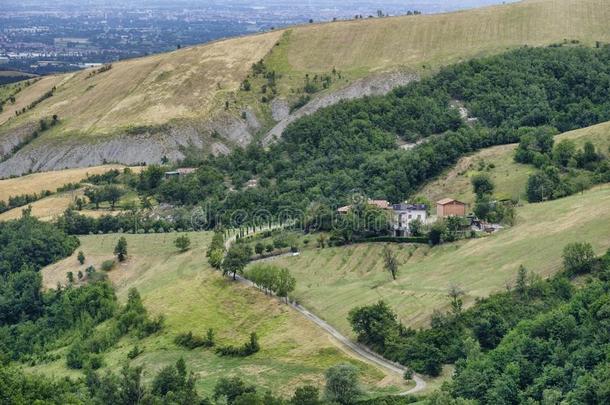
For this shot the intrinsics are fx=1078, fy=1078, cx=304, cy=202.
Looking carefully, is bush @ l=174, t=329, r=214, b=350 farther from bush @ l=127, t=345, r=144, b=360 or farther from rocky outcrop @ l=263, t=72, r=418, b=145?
rocky outcrop @ l=263, t=72, r=418, b=145

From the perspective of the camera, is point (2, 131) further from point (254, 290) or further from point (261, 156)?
point (254, 290)

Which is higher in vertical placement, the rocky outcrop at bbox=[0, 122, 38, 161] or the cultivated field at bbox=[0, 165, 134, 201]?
the rocky outcrop at bbox=[0, 122, 38, 161]

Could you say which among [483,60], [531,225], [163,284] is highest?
[483,60]

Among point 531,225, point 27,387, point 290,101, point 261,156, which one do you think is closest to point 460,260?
point 531,225

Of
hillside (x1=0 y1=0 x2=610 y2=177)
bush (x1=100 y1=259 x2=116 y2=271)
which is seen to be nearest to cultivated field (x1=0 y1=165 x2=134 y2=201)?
hillside (x1=0 y1=0 x2=610 y2=177)

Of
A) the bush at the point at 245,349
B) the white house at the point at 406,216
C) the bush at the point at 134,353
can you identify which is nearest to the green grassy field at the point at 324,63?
the white house at the point at 406,216

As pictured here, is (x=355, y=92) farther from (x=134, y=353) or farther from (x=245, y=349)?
(x=245, y=349)
